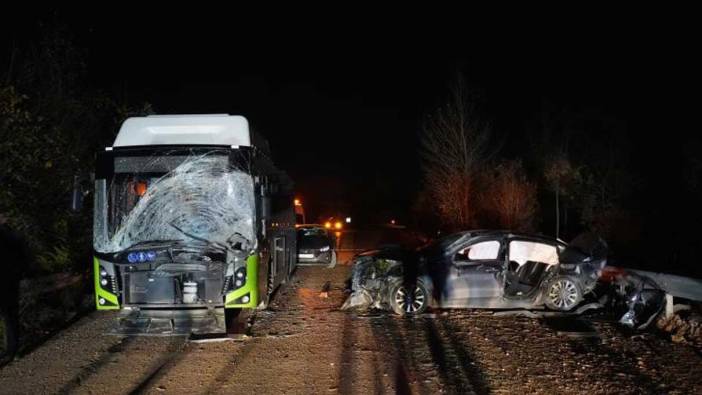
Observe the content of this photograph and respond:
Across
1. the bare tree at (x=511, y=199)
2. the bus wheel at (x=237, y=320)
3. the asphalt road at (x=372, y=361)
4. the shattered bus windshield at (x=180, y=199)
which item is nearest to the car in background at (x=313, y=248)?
the bus wheel at (x=237, y=320)

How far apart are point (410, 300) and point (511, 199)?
15389 millimetres

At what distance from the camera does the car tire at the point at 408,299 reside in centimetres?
1069

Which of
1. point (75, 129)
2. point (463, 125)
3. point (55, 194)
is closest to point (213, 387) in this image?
point (55, 194)

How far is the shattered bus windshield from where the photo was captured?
29.8 ft

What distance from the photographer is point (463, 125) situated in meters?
27.0

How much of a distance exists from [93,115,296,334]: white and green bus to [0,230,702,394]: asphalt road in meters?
0.57

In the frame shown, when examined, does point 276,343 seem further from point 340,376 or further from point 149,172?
point 149,172

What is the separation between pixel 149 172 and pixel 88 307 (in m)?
4.53

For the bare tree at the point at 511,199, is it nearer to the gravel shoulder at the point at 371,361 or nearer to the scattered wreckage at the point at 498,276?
the scattered wreckage at the point at 498,276

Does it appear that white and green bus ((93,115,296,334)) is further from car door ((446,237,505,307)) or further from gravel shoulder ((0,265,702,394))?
car door ((446,237,505,307))

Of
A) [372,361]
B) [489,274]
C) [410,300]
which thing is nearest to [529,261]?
[489,274]

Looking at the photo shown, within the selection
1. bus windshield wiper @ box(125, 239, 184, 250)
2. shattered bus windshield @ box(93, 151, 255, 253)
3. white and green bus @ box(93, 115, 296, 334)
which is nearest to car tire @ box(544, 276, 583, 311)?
white and green bus @ box(93, 115, 296, 334)

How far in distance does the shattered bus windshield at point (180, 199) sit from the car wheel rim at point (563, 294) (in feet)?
18.4

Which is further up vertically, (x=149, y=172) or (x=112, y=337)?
(x=149, y=172)
